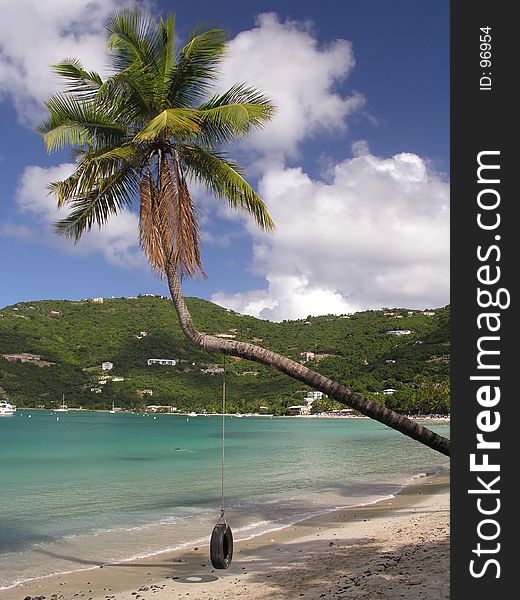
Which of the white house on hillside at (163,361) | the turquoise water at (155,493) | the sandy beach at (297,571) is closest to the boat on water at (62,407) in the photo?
the white house on hillside at (163,361)

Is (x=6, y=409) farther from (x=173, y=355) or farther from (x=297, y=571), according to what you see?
(x=297, y=571)

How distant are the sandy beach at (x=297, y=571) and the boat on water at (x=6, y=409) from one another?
104687 mm

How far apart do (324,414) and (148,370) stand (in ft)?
117

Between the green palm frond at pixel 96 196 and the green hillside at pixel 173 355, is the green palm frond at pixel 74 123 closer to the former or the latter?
the green palm frond at pixel 96 196

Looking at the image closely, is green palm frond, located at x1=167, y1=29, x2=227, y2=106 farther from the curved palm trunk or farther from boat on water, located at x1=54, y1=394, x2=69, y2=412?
boat on water, located at x1=54, y1=394, x2=69, y2=412

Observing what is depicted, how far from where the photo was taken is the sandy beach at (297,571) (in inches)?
331

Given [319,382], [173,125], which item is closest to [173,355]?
[173,125]

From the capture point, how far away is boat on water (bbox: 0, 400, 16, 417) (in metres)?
109

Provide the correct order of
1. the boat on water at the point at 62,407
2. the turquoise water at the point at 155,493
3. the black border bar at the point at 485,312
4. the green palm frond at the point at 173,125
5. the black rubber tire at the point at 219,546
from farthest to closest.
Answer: the boat on water at the point at 62,407 < the turquoise water at the point at 155,493 < the black rubber tire at the point at 219,546 < the green palm frond at the point at 173,125 < the black border bar at the point at 485,312

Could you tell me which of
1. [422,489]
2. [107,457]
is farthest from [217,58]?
[107,457]

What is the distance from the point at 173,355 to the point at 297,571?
120 meters

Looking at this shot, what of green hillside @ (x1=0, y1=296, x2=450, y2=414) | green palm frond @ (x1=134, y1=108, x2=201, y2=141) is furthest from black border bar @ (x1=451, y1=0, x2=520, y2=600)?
green hillside @ (x1=0, y1=296, x2=450, y2=414)

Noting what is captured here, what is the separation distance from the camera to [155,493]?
23734mm

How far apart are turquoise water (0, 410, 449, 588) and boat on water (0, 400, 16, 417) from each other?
2596 inches
